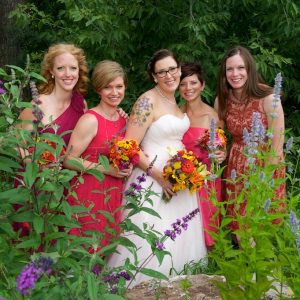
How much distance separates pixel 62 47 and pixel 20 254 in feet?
7.17

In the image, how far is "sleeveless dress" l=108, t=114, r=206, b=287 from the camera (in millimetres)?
4199

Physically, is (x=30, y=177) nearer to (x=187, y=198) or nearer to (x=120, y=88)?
(x=120, y=88)

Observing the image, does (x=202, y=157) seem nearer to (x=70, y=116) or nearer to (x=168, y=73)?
(x=168, y=73)

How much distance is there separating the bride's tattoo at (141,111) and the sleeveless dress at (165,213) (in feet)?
0.33

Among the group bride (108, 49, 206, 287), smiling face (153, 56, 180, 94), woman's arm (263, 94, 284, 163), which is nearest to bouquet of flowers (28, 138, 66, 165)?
bride (108, 49, 206, 287)

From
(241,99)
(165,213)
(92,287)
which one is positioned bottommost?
(165,213)

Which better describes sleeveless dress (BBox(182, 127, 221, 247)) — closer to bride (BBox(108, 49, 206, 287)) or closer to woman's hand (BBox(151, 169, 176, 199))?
bride (BBox(108, 49, 206, 287))

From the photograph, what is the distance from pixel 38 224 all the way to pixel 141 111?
209 centimetres

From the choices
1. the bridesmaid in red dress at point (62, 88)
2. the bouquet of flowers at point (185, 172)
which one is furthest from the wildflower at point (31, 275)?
the bridesmaid in red dress at point (62, 88)

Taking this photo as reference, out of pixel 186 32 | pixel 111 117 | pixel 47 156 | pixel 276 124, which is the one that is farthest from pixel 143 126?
pixel 186 32

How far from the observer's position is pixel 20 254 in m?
2.36

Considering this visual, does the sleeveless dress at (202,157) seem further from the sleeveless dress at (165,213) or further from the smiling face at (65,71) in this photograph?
the smiling face at (65,71)

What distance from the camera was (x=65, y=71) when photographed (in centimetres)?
408

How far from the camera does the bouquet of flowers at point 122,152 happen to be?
3.73 metres
